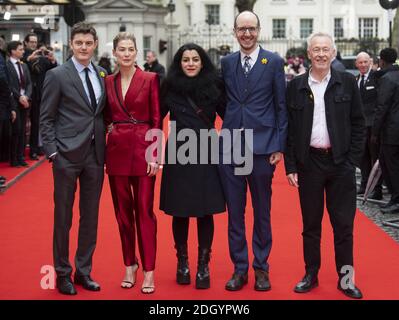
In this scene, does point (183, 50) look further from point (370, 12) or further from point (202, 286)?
point (370, 12)

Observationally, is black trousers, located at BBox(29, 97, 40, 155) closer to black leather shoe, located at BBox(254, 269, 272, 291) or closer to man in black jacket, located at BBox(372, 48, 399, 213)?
man in black jacket, located at BBox(372, 48, 399, 213)

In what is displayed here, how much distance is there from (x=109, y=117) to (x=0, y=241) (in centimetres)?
255

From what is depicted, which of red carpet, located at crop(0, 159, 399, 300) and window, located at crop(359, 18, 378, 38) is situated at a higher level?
window, located at crop(359, 18, 378, 38)

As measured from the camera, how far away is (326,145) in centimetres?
609

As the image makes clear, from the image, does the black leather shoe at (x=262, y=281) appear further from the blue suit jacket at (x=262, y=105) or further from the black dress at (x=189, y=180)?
the blue suit jacket at (x=262, y=105)

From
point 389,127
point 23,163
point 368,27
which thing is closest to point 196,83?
point 389,127

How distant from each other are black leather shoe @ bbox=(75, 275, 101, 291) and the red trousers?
323mm

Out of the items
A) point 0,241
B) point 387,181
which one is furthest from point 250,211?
point 0,241

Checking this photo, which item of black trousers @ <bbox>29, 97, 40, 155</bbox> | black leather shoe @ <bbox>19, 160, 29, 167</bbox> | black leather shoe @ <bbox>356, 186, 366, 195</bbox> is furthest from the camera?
black trousers @ <bbox>29, 97, 40, 155</bbox>

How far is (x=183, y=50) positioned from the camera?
6199mm

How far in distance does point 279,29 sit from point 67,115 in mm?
58350

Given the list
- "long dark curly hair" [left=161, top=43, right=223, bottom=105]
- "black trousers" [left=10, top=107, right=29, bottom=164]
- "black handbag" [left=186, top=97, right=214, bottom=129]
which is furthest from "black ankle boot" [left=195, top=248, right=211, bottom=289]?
"black trousers" [left=10, top=107, right=29, bottom=164]

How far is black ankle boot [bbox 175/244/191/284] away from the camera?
20.9 feet
